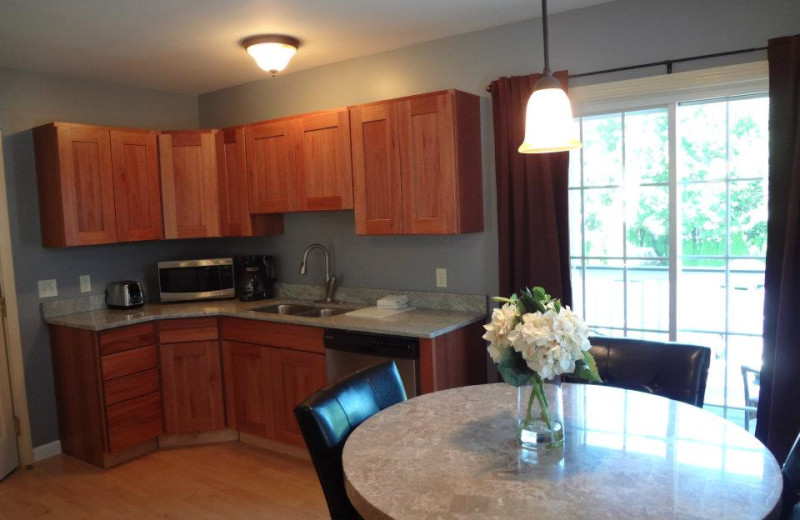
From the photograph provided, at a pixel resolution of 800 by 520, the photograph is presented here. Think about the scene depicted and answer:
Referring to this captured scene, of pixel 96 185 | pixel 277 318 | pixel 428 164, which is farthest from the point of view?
pixel 96 185

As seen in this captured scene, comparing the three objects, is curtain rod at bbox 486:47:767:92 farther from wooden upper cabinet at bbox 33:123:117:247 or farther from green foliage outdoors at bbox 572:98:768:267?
wooden upper cabinet at bbox 33:123:117:247

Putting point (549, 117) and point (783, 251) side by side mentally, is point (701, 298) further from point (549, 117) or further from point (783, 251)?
point (549, 117)

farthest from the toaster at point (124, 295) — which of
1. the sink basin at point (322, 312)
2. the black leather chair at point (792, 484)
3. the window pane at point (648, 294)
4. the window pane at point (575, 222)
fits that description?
the black leather chair at point (792, 484)

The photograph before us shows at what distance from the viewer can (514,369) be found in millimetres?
1482

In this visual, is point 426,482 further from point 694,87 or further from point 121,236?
point 121,236

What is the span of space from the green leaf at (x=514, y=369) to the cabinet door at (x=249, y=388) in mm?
2347

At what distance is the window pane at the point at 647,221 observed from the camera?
2.90 metres

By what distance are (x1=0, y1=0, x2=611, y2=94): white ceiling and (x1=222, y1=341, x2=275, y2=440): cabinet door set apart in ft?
5.93

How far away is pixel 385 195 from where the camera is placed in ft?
11.0

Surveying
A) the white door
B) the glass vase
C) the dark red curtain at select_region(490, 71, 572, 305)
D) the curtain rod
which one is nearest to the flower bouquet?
the glass vase

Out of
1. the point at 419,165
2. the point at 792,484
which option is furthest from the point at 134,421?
the point at 792,484

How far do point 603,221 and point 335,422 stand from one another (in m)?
1.97

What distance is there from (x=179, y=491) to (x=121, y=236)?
5.45 ft

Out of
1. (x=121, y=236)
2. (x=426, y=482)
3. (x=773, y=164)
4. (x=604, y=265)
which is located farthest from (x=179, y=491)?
(x=773, y=164)
